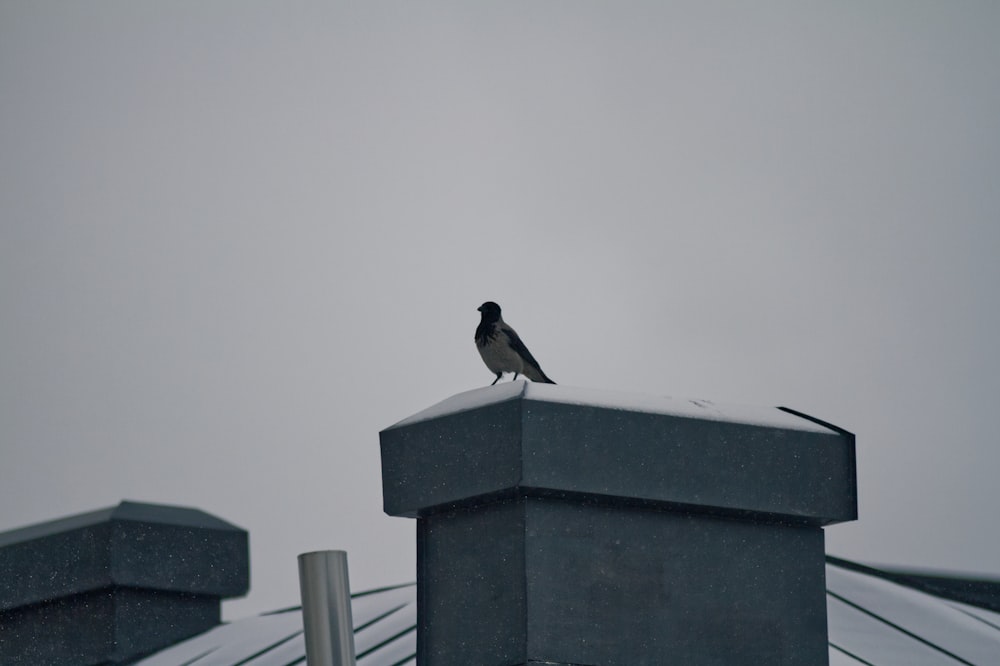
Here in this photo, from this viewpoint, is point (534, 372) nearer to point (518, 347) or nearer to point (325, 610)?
point (518, 347)

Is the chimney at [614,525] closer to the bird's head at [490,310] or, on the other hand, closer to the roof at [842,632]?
the roof at [842,632]

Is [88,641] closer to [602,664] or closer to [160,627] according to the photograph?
[160,627]

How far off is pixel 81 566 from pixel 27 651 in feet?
1.96

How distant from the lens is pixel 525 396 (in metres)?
4.74

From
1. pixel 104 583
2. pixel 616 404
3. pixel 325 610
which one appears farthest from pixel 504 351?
pixel 325 610

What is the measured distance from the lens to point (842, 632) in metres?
7.32

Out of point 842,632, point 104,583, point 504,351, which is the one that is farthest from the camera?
point 104,583

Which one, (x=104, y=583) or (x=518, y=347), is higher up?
(x=518, y=347)

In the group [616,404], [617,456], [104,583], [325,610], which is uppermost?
[616,404]

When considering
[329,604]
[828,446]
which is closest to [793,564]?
[828,446]

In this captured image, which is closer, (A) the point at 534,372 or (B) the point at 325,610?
(B) the point at 325,610

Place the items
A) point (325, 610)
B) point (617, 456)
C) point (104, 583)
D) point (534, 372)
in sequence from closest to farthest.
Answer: point (325, 610)
point (617, 456)
point (534, 372)
point (104, 583)

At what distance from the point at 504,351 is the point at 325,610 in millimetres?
4878

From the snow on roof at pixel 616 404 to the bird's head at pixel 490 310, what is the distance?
3669 millimetres
